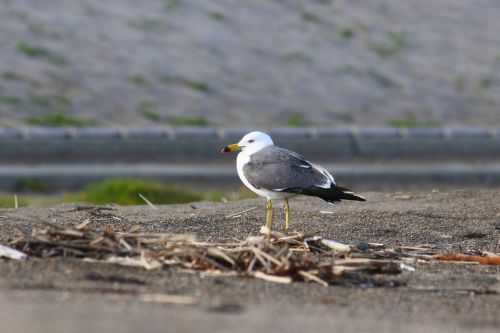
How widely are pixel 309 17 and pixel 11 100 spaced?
10.3 meters

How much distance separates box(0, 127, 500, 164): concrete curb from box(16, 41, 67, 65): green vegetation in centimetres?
527

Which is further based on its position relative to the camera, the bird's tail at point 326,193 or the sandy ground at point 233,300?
the bird's tail at point 326,193

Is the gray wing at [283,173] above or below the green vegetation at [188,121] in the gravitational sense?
below

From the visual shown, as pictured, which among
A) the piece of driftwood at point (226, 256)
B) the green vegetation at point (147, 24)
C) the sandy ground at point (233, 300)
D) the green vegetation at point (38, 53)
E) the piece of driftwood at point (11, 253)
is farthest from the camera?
the green vegetation at point (147, 24)

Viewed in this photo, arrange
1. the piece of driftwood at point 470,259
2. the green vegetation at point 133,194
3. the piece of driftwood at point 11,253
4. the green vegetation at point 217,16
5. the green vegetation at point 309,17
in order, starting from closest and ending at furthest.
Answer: the piece of driftwood at point 11,253 → the piece of driftwood at point 470,259 → the green vegetation at point 133,194 → the green vegetation at point 217,16 → the green vegetation at point 309,17

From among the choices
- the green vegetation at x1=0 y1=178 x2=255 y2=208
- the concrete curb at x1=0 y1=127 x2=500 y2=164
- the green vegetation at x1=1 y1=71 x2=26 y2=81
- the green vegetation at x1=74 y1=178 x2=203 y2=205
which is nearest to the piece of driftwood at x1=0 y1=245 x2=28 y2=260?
the green vegetation at x1=0 y1=178 x2=255 y2=208

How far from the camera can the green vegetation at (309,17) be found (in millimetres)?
27906

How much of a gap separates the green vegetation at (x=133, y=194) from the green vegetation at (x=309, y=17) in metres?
15.4

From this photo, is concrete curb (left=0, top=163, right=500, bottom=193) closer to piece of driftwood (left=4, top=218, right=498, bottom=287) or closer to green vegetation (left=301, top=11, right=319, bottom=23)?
piece of driftwood (left=4, top=218, right=498, bottom=287)

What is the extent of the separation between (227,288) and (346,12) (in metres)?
23.7

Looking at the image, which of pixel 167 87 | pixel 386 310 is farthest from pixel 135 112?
pixel 386 310

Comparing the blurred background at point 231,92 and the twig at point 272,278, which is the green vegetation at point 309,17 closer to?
the blurred background at point 231,92

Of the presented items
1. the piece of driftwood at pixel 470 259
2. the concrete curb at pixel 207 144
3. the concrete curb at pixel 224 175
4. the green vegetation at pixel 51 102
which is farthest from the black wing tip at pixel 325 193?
the green vegetation at pixel 51 102

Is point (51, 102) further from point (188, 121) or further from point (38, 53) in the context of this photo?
point (38, 53)
